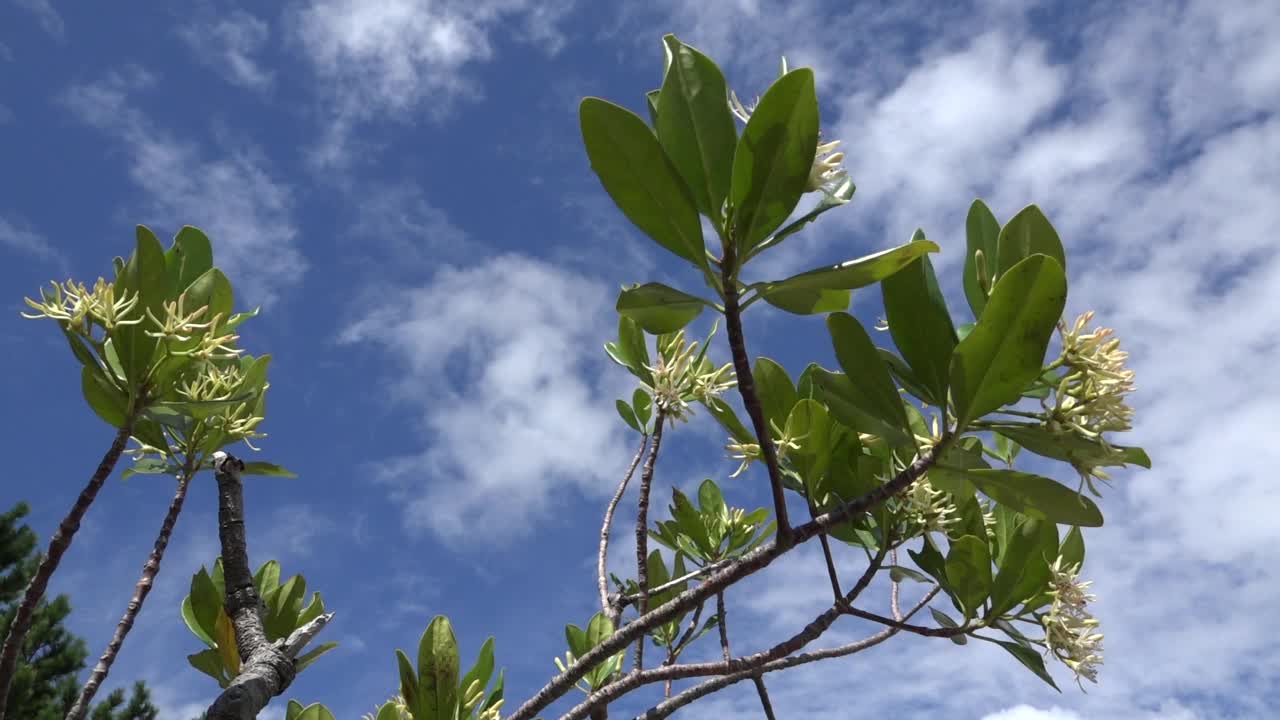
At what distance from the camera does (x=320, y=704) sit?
2012 millimetres

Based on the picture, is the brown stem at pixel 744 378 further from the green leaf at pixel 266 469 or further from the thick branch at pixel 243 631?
the green leaf at pixel 266 469

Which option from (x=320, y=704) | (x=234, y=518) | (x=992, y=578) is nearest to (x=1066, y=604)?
(x=992, y=578)

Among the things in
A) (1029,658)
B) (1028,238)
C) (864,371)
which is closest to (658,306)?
(864,371)

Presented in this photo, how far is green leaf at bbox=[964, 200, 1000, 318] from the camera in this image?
2137 mm

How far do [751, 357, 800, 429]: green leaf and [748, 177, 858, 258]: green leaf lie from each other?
0.52 meters

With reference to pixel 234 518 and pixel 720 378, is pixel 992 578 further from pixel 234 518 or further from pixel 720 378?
pixel 234 518

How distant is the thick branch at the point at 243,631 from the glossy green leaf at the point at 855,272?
1256 mm

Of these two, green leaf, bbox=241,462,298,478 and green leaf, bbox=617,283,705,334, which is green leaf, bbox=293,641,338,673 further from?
green leaf, bbox=617,283,705,334

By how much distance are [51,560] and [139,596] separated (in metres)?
0.46

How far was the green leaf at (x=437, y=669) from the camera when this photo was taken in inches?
77.4

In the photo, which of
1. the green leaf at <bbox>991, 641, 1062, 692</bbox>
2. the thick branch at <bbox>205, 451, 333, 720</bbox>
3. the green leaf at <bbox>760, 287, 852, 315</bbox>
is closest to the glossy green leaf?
the green leaf at <bbox>760, 287, 852, 315</bbox>

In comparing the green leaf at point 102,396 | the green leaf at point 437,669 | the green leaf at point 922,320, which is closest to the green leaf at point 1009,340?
the green leaf at point 922,320

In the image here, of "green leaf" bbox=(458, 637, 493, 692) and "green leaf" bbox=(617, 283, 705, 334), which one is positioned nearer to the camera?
"green leaf" bbox=(617, 283, 705, 334)

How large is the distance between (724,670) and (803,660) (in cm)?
44
